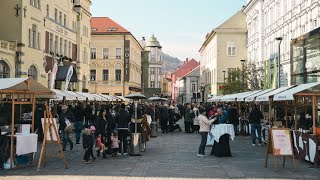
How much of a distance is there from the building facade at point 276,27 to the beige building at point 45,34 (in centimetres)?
1957

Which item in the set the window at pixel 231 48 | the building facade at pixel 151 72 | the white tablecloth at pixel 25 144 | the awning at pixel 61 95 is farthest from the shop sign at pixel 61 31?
the building facade at pixel 151 72

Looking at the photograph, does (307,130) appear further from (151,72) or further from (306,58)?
(151,72)

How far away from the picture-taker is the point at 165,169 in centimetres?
1368

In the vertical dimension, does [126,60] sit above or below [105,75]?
above

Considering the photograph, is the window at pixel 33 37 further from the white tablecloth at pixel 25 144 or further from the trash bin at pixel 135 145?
the white tablecloth at pixel 25 144

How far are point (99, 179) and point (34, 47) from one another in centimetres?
2971

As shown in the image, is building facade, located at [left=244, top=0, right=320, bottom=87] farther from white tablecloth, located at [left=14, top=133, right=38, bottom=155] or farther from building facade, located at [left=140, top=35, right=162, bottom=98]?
building facade, located at [left=140, top=35, right=162, bottom=98]

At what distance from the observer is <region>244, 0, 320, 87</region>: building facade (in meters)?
37.0

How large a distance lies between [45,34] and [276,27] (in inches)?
915

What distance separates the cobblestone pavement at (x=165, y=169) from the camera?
40.7 feet

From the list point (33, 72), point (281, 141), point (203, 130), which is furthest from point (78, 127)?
point (33, 72)


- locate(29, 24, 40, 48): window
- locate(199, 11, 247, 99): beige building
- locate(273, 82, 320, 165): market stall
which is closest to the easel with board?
locate(273, 82, 320, 165): market stall

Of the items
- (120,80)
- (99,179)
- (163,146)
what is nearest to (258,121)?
(163,146)

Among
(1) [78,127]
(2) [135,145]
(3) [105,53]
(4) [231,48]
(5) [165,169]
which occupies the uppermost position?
(3) [105,53]
